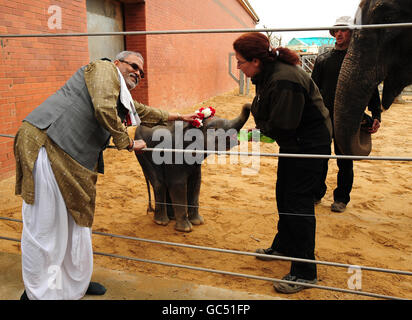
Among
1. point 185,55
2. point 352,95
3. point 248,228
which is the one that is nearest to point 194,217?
point 248,228

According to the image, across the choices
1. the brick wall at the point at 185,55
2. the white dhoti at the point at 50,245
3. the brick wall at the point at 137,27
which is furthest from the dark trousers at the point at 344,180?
the brick wall at the point at 185,55

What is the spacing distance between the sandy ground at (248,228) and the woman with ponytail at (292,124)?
451 millimetres

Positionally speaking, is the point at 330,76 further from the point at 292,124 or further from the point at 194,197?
the point at 194,197

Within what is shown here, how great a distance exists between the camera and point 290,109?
2.18 m

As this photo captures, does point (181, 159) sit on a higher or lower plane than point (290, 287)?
higher

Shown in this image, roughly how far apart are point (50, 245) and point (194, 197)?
1915 mm

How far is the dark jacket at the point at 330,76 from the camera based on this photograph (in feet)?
11.7

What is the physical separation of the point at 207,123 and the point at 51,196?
1.68 m

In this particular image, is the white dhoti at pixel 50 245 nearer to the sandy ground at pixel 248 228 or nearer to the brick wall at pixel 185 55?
the sandy ground at pixel 248 228

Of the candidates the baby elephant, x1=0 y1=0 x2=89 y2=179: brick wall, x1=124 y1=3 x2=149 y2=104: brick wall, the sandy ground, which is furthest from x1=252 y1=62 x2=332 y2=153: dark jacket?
x1=124 y1=3 x2=149 y2=104: brick wall

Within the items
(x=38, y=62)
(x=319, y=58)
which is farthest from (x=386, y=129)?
(x=38, y=62)

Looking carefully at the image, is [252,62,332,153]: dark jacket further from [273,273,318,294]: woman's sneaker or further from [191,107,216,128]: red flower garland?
[273,273,318,294]: woman's sneaker

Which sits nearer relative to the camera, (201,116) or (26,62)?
(201,116)

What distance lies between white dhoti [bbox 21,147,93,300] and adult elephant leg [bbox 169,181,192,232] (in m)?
A: 1.41
